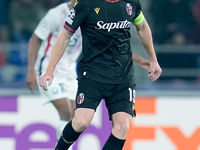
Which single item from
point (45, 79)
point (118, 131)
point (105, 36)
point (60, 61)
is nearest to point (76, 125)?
point (118, 131)

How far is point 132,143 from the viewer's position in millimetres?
5078

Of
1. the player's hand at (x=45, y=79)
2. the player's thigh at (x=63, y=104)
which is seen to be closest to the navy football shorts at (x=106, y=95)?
the player's hand at (x=45, y=79)

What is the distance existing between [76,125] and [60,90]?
1.07m

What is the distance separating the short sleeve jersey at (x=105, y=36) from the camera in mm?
3447

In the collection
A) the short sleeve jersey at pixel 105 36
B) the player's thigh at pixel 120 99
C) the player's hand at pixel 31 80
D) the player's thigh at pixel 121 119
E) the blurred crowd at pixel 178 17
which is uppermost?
the short sleeve jersey at pixel 105 36

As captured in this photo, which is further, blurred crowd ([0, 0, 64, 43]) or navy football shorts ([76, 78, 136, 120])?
blurred crowd ([0, 0, 64, 43])

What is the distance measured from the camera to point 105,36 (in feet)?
11.5

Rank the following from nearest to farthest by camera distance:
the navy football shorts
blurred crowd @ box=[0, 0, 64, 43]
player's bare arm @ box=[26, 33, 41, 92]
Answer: the navy football shorts, player's bare arm @ box=[26, 33, 41, 92], blurred crowd @ box=[0, 0, 64, 43]

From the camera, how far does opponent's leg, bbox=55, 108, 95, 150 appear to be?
3.45 metres

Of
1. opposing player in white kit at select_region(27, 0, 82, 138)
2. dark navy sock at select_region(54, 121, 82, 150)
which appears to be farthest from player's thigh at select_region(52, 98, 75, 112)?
dark navy sock at select_region(54, 121, 82, 150)

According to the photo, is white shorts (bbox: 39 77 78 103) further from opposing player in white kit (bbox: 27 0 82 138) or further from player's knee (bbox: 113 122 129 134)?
player's knee (bbox: 113 122 129 134)

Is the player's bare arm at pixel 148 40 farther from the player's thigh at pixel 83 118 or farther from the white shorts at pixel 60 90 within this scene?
the white shorts at pixel 60 90

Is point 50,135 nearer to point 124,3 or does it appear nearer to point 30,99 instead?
point 30,99

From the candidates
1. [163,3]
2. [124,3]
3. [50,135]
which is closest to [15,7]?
[163,3]
